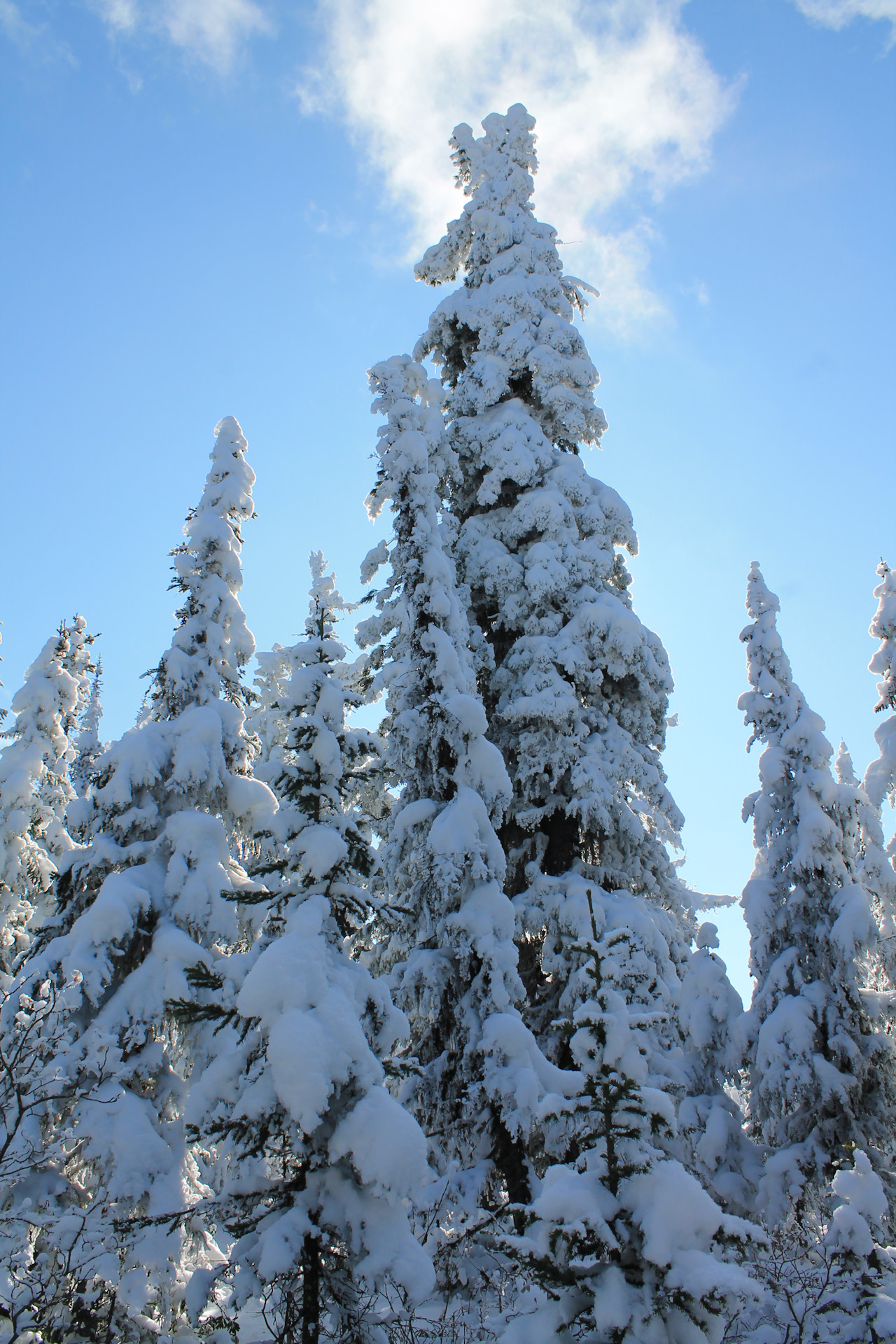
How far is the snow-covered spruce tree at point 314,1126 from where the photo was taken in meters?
6.13

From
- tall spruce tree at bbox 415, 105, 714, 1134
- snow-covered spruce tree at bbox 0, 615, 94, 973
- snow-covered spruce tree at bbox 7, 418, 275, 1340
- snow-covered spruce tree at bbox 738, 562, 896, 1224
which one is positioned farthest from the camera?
snow-covered spruce tree at bbox 0, 615, 94, 973

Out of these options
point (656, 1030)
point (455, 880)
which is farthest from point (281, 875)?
point (656, 1030)

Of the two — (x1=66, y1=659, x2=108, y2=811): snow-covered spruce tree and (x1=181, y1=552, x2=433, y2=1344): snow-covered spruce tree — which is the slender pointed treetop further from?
(x1=66, y1=659, x2=108, y2=811): snow-covered spruce tree

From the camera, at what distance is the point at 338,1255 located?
644 centimetres

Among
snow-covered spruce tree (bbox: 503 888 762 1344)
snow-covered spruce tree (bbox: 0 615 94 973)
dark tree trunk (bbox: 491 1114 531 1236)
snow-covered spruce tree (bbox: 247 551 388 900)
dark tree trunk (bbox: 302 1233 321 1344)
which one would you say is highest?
snow-covered spruce tree (bbox: 0 615 94 973)

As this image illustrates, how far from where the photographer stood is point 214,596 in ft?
42.2

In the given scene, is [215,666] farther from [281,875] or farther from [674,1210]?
[674,1210]

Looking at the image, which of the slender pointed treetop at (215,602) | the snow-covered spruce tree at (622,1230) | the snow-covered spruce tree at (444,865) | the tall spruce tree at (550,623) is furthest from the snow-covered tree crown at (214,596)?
the snow-covered spruce tree at (622,1230)

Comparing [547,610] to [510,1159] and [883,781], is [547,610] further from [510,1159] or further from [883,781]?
[510,1159]

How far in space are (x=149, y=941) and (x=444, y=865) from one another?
4.15 metres

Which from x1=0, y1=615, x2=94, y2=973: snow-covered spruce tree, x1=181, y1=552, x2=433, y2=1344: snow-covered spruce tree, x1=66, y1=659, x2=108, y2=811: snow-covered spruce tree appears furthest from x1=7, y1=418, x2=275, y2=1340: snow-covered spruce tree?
x1=66, y1=659, x2=108, y2=811: snow-covered spruce tree

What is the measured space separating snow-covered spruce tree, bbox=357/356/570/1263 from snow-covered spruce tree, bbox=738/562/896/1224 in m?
4.30

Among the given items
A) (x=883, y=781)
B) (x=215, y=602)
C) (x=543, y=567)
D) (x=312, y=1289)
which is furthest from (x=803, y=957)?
(x=215, y=602)

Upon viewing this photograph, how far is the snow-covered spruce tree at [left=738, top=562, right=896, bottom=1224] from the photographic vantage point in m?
12.2
